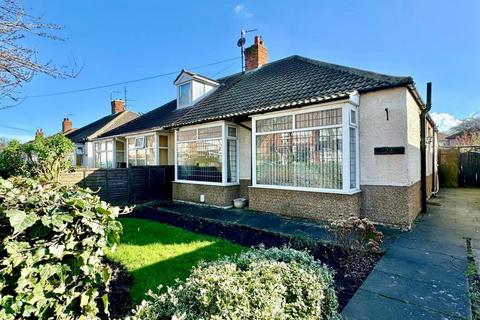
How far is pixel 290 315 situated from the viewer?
2443mm

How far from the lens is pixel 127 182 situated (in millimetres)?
12094

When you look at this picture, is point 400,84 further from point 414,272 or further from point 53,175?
point 53,175

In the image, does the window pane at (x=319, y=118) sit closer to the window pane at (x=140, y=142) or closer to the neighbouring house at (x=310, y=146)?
the neighbouring house at (x=310, y=146)

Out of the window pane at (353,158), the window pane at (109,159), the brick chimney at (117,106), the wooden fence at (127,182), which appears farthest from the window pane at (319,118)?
the brick chimney at (117,106)

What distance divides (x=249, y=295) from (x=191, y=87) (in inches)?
575

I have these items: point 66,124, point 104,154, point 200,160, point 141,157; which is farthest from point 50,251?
point 66,124

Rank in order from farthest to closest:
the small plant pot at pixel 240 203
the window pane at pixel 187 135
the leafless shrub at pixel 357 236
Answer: the window pane at pixel 187 135, the small plant pot at pixel 240 203, the leafless shrub at pixel 357 236

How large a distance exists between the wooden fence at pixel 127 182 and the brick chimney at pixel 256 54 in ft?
27.1

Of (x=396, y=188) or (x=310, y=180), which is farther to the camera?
A: (x=310, y=180)

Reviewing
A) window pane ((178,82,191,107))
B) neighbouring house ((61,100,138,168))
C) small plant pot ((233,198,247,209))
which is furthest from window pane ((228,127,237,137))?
neighbouring house ((61,100,138,168))

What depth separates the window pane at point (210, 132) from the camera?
10844 millimetres

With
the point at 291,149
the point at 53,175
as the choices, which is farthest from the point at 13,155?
the point at 291,149

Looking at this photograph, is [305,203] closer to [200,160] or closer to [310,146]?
[310,146]

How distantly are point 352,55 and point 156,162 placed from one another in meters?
12.2
